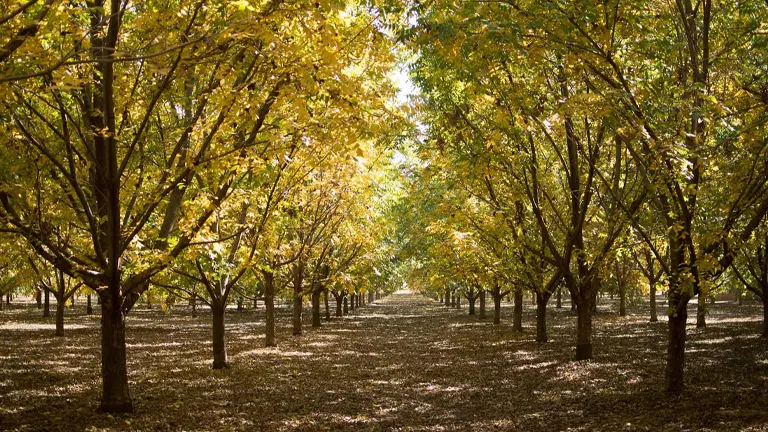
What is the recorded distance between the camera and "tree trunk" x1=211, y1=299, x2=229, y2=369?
15.1m

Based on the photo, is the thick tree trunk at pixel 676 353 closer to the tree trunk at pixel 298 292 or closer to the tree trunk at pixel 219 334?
the tree trunk at pixel 219 334

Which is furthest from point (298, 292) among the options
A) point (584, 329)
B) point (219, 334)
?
point (584, 329)

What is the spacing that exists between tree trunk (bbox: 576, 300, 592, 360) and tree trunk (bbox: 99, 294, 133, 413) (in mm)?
11213

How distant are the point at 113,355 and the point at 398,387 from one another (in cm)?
623

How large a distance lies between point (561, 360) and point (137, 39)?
13.7 meters

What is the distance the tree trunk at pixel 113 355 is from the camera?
9.31 m

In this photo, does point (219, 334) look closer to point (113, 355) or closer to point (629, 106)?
point (113, 355)

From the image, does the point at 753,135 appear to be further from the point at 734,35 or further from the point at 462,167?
the point at 462,167

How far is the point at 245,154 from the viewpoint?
28.1 feet

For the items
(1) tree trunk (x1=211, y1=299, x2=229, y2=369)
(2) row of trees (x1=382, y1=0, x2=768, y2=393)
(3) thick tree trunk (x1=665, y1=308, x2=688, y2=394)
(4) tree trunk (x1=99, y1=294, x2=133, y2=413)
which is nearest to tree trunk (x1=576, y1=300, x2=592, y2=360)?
(2) row of trees (x1=382, y1=0, x2=768, y2=393)

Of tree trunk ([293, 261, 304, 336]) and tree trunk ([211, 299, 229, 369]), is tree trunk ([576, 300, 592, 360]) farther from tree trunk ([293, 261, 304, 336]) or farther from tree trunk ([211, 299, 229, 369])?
tree trunk ([293, 261, 304, 336])

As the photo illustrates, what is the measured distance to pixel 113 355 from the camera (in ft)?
30.7

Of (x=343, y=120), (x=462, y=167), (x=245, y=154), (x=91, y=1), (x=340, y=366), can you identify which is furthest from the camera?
(x=340, y=366)

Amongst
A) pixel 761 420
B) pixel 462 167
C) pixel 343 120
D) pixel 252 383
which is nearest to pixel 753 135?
pixel 761 420
